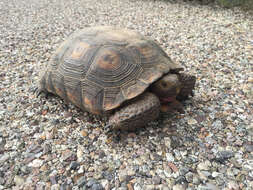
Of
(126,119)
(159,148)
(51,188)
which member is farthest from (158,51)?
(51,188)

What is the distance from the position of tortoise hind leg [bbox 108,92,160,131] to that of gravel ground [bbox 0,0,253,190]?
19 centimetres

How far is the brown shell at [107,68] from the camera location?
222 centimetres

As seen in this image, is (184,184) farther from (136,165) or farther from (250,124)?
(250,124)

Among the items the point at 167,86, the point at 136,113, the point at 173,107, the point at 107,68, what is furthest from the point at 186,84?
the point at 107,68

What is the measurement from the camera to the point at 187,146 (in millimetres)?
2217

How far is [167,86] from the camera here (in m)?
2.27

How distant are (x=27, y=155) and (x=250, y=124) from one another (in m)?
2.48

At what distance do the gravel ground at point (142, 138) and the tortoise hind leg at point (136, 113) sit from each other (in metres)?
0.19

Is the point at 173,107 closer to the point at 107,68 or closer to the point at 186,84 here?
the point at 186,84

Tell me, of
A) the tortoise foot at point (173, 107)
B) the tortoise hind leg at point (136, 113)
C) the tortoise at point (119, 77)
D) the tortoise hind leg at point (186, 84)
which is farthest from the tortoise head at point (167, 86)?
A: the tortoise hind leg at point (186, 84)

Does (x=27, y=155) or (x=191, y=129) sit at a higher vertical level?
(x=191, y=129)

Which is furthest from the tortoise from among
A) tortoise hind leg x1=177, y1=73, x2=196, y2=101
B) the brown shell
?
tortoise hind leg x1=177, y1=73, x2=196, y2=101

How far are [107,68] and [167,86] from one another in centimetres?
66

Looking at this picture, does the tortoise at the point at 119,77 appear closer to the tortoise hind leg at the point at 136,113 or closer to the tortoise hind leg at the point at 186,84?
the tortoise hind leg at the point at 136,113
